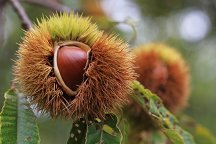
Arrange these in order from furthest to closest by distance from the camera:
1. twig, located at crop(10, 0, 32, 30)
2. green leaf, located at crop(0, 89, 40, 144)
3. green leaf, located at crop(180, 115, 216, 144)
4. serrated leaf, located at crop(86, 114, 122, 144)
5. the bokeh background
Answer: the bokeh background → green leaf, located at crop(180, 115, 216, 144) → twig, located at crop(10, 0, 32, 30) → serrated leaf, located at crop(86, 114, 122, 144) → green leaf, located at crop(0, 89, 40, 144)

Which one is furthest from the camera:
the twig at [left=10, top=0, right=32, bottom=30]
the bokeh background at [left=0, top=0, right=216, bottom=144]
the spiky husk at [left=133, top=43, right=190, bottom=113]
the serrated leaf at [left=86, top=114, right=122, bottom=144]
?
the bokeh background at [left=0, top=0, right=216, bottom=144]

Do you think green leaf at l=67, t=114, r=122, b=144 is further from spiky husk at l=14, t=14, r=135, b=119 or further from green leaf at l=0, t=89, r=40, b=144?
green leaf at l=0, t=89, r=40, b=144

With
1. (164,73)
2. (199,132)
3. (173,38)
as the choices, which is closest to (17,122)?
(164,73)

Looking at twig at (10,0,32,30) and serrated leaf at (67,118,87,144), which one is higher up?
twig at (10,0,32,30)

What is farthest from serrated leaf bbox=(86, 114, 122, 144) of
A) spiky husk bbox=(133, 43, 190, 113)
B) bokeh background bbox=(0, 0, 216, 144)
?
bokeh background bbox=(0, 0, 216, 144)

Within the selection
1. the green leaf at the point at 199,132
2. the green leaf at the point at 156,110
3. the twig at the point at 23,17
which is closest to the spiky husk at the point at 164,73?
the green leaf at the point at 199,132

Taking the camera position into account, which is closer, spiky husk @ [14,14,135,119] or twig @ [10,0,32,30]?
spiky husk @ [14,14,135,119]

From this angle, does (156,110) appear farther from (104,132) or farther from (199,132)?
(199,132)

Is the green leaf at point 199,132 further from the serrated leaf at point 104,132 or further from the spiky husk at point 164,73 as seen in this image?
the serrated leaf at point 104,132

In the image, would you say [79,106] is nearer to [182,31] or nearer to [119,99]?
[119,99]
